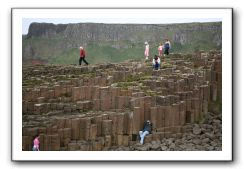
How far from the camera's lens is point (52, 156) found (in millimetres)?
18062

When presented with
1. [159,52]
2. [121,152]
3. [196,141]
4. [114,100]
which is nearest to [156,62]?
[159,52]

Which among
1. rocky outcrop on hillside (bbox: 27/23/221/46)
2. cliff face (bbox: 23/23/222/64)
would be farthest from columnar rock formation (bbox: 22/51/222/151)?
rocky outcrop on hillside (bbox: 27/23/221/46)

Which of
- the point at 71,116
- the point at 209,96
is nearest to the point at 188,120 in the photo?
the point at 209,96

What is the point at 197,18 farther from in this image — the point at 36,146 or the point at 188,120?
the point at 36,146

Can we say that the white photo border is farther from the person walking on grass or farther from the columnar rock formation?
the person walking on grass

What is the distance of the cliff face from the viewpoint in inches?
714

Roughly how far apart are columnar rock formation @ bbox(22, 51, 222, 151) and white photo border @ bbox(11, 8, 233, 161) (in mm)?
85

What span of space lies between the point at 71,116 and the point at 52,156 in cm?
59

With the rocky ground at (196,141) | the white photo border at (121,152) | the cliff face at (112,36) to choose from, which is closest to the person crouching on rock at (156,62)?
the cliff face at (112,36)

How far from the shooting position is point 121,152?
713 inches

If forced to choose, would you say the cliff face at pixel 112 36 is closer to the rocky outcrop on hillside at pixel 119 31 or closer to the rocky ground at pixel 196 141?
the rocky outcrop on hillside at pixel 119 31

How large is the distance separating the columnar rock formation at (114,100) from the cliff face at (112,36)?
7.4 inches

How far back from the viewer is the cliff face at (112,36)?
1812 centimetres

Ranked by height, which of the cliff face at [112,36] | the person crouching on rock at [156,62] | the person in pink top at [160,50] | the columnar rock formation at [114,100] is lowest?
the columnar rock formation at [114,100]
